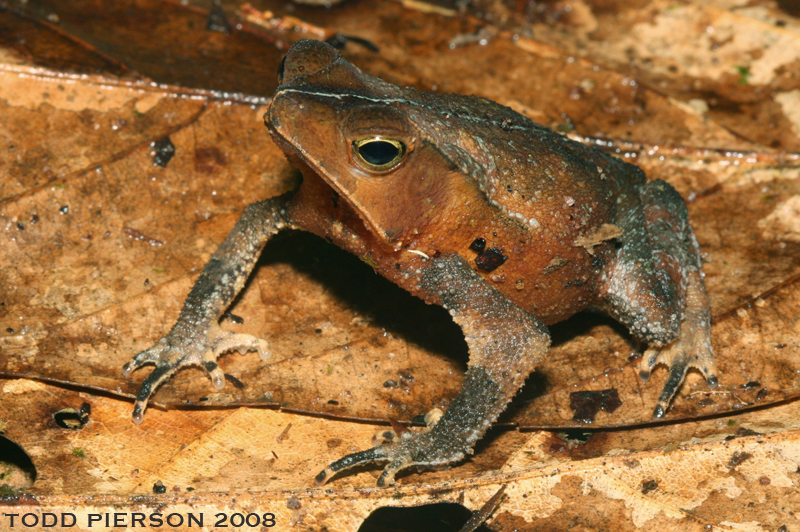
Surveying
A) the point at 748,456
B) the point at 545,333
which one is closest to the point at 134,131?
the point at 545,333

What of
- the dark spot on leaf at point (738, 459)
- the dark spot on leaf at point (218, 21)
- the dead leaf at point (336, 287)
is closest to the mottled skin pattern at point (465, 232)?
the dead leaf at point (336, 287)

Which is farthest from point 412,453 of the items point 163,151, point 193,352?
point 163,151

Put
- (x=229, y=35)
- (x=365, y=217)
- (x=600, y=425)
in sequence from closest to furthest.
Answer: (x=365, y=217)
(x=600, y=425)
(x=229, y=35)

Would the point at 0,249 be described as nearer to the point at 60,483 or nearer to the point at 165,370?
the point at 165,370

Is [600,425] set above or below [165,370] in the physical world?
below

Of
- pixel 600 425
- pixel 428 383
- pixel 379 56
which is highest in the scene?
pixel 379 56

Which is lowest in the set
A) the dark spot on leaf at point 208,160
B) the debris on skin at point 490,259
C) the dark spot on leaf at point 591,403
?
the dark spot on leaf at point 591,403

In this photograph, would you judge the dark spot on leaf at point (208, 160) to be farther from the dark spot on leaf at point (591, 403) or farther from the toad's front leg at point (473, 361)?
the dark spot on leaf at point (591, 403)
